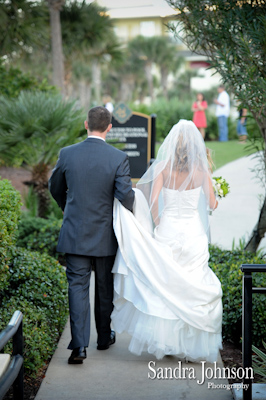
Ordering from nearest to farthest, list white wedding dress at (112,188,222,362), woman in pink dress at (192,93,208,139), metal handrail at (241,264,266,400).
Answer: metal handrail at (241,264,266,400) < white wedding dress at (112,188,222,362) < woman in pink dress at (192,93,208,139)

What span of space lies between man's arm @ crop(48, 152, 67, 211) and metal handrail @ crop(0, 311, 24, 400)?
163cm

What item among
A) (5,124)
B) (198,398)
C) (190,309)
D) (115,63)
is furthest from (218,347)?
(115,63)

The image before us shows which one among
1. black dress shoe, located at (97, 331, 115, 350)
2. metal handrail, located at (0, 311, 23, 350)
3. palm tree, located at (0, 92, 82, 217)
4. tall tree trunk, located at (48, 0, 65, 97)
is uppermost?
tall tree trunk, located at (48, 0, 65, 97)

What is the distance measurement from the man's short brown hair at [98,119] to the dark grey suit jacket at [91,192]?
0.13 metres

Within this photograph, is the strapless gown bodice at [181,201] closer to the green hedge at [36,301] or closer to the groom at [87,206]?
the groom at [87,206]

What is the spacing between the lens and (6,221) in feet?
14.2

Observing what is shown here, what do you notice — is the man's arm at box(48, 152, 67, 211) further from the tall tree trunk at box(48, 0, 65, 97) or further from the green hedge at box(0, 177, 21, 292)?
the tall tree trunk at box(48, 0, 65, 97)

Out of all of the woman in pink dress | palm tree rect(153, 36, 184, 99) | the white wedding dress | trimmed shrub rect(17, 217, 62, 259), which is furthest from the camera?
palm tree rect(153, 36, 184, 99)

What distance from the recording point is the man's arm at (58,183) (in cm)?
426

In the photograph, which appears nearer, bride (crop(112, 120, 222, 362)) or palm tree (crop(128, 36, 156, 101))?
bride (crop(112, 120, 222, 362))

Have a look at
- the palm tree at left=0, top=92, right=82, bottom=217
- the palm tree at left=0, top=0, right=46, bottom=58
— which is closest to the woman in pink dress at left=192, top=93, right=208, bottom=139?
the palm tree at left=0, top=0, right=46, bottom=58

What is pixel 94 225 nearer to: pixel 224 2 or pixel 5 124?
pixel 224 2

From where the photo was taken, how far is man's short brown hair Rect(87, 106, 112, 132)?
4.21m

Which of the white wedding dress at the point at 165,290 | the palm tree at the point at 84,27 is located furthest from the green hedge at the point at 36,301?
the palm tree at the point at 84,27
